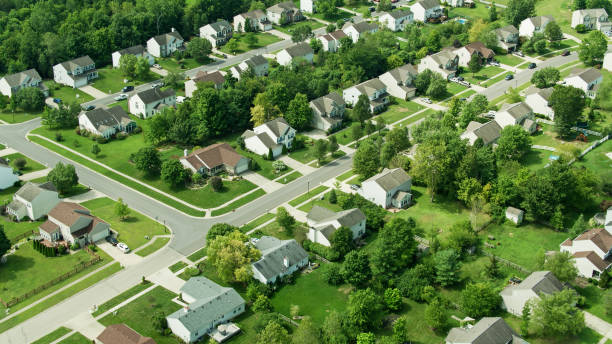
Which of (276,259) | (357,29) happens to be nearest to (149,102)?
(276,259)

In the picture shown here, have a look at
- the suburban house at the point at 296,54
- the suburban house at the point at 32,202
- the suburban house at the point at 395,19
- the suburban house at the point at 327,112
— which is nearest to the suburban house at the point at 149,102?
the suburban house at the point at 327,112

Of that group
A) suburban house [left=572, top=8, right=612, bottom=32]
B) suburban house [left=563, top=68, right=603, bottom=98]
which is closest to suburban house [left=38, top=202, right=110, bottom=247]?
suburban house [left=563, top=68, right=603, bottom=98]

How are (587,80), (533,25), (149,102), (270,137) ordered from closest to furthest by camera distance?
(270,137) < (149,102) < (587,80) < (533,25)

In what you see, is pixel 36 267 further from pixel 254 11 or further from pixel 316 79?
pixel 254 11

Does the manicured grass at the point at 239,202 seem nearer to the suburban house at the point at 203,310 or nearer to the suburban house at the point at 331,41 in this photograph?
the suburban house at the point at 203,310

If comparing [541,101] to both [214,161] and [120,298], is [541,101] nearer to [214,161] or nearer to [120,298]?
[214,161]

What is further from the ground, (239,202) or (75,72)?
(75,72)
